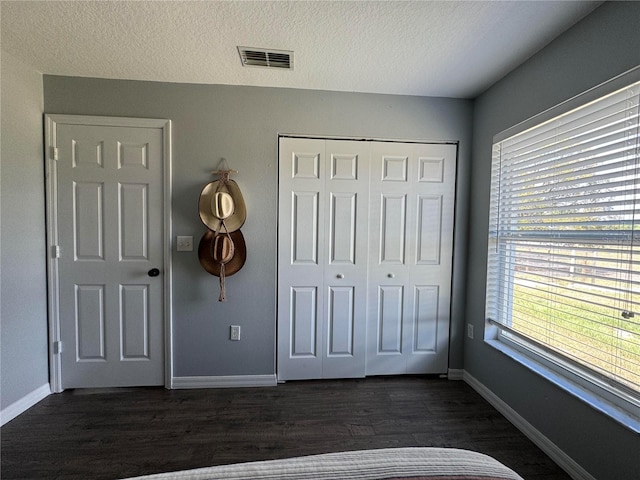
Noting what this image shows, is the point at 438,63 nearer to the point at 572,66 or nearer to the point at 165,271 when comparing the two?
the point at 572,66

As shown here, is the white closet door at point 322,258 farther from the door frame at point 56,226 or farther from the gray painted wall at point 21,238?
the gray painted wall at point 21,238

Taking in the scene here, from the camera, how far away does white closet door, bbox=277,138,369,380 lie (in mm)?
2301

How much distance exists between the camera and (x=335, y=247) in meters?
2.36

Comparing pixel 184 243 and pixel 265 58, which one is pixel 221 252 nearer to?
pixel 184 243

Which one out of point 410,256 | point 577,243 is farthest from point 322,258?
point 577,243

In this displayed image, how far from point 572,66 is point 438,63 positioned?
0.72 metres

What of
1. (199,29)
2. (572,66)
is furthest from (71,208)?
(572,66)

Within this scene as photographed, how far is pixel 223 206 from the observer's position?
6.84 ft

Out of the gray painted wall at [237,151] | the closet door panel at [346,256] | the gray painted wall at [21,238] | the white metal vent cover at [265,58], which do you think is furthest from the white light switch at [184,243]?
the white metal vent cover at [265,58]

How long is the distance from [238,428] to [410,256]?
1.79 m

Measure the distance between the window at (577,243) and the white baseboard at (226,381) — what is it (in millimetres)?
1883

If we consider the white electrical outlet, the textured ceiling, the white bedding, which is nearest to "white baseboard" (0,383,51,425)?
the white electrical outlet

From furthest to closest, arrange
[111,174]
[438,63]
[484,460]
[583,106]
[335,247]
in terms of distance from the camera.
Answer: [335,247], [111,174], [438,63], [583,106], [484,460]

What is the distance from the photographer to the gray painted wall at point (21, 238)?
5.99 ft
